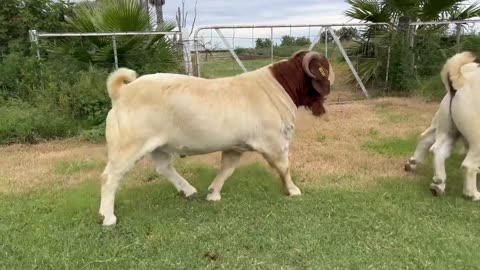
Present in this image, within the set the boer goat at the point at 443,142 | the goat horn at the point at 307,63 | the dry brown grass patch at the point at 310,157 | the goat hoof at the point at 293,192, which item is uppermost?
the goat horn at the point at 307,63

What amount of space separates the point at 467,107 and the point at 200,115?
266 cm

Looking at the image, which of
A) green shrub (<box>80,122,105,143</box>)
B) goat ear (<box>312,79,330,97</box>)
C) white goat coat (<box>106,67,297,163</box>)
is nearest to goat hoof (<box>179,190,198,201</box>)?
white goat coat (<box>106,67,297,163</box>)

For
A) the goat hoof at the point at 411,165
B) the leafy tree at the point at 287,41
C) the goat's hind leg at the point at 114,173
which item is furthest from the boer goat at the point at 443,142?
the leafy tree at the point at 287,41

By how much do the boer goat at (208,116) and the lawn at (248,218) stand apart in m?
0.37

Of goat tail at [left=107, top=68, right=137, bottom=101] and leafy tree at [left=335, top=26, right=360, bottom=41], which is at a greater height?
leafy tree at [left=335, top=26, right=360, bottom=41]

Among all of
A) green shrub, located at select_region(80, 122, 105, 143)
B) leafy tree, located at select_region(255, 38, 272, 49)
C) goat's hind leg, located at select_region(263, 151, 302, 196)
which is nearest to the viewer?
goat's hind leg, located at select_region(263, 151, 302, 196)

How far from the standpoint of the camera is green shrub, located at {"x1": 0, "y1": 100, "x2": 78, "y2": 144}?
8508 millimetres

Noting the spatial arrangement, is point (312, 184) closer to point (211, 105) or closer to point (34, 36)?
point (211, 105)

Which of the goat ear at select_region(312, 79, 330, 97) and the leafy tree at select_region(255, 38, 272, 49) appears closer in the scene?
the goat ear at select_region(312, 79, 330, 97)

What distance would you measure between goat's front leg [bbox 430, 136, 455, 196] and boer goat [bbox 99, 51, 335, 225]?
4.28ft

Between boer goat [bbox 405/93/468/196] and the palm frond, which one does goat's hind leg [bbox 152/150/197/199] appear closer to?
boer goat [bbox 405/93/468/196]

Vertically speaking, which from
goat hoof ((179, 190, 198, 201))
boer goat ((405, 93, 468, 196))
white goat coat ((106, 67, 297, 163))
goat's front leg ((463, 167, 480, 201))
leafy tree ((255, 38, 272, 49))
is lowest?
goat hoof ((179, 190, 198, 201))

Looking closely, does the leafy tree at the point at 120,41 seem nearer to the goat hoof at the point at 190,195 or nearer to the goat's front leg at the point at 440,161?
the goat hoof at the point at 190,195

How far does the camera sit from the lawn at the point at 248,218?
409 centimetres
